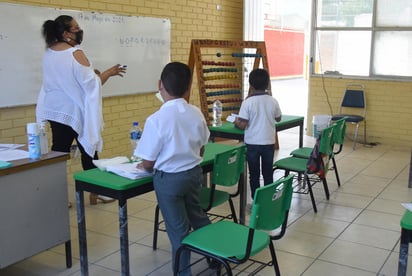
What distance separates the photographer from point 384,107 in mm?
6945

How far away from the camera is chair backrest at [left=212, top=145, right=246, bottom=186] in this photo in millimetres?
2840

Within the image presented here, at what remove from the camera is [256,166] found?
12.8ft

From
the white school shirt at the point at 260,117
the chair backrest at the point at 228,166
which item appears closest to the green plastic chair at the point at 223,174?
the chair backrest at the point at 228,166

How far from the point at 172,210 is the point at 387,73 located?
5.57 metres

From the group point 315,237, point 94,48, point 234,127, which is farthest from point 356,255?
point 94,48

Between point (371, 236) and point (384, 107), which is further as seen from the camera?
point (384, 107)

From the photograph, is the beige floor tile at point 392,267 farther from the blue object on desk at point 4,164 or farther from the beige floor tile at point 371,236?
the blue object on desk at point 4,164

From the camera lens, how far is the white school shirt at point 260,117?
371cm

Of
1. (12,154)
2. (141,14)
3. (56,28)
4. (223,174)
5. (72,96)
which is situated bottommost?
(223,174)

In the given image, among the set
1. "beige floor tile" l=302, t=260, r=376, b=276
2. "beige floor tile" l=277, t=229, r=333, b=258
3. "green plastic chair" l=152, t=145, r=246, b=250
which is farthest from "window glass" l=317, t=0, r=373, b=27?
"beige floor tile" l=302, t=260, r=376, b=276

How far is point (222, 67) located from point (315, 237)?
359 cm

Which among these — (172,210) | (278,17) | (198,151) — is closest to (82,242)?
(172,210)

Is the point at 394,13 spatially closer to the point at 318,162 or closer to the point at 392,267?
the point at 318,162

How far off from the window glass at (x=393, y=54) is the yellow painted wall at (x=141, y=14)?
7.07 feet
